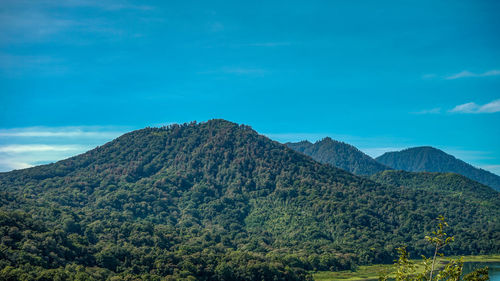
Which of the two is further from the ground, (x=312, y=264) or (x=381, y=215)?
(x=381, y=215)

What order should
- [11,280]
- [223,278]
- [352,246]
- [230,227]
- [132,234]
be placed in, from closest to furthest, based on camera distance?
[11,280], [223,278], [132,234], [352,246], [230,227]

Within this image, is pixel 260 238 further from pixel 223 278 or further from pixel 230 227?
pixel 223 278

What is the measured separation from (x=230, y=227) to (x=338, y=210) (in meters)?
45.0

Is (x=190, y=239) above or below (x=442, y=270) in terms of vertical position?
below

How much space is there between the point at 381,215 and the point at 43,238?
14350cm

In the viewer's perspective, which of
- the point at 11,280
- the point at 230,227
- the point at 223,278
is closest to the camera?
the point at 11,280

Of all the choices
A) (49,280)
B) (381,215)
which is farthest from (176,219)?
(49,280)

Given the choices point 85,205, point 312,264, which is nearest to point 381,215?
point 312,264

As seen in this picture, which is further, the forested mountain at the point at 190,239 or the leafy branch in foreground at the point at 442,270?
the forested mountain at the point at 190,239

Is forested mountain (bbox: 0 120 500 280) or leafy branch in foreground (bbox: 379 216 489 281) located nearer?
leafy branch in foreground (bbox: 379 216 489 281)

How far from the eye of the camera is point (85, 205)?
190875 mm

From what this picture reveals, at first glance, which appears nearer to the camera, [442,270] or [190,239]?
[442,270]

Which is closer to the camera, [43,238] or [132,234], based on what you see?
[43,238]

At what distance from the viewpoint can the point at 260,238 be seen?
523 ft
